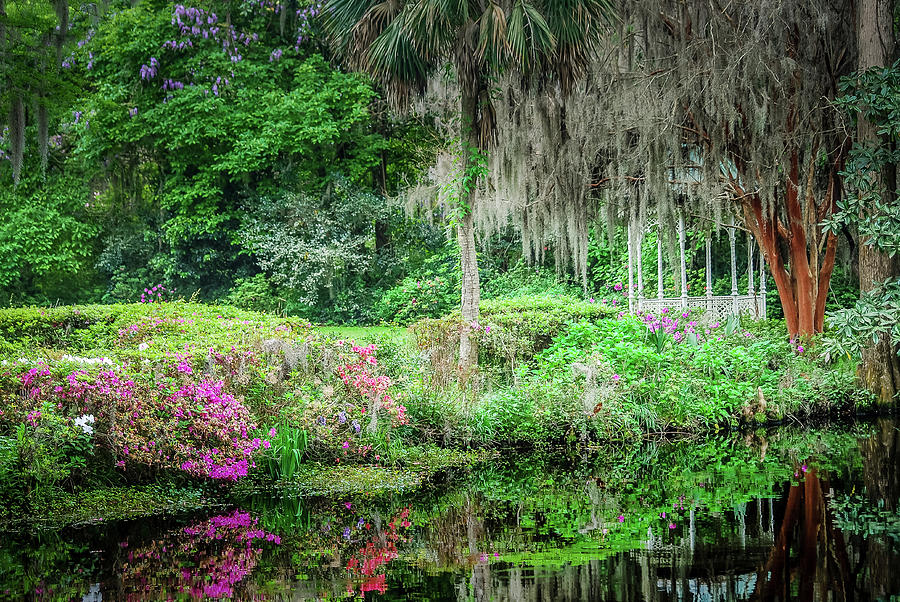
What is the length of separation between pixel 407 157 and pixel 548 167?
1225 cm

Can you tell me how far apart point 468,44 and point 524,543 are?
5796mm

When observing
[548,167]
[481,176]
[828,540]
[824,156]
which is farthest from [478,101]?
[828,540]

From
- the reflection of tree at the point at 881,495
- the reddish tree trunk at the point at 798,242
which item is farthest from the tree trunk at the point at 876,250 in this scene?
the reddish tree trunk at the point at 798,242

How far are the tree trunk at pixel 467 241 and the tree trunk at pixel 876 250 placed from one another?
15.7ft

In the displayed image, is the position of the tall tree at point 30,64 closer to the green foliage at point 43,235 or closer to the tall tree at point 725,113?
the tall tree at point 725,113

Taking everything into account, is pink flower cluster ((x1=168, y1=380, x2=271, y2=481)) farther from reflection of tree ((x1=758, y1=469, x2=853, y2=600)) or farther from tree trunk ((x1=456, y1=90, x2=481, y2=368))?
reflection of tree ((x1=758, y1=469, x2=853, y2=600))

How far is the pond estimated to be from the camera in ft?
14.4

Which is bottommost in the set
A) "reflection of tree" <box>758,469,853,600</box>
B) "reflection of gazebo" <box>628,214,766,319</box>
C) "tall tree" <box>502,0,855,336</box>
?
"reflection of tree" <box>758,469,853,600</box>

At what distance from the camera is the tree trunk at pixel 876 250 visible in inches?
400

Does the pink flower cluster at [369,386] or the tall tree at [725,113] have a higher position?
the tall tree at [725,113]

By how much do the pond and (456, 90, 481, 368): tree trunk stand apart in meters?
2.63

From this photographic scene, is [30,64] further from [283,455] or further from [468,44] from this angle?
[283,455]

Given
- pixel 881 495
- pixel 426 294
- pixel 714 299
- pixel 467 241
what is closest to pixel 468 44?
pixel 467 241

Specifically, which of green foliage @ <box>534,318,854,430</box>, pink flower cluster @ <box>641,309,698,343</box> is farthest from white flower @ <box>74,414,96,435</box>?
pink flower cluster @ <box>641,309,698,343</box>
